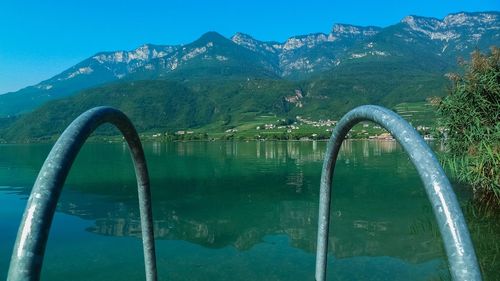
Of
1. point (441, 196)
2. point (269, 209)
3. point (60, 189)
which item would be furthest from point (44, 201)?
point (269, 209)

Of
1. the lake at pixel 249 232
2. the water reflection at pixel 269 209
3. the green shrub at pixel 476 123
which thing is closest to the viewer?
the lake at pixel 249 232

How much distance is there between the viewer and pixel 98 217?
31578 mm

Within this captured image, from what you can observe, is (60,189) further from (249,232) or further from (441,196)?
(249,232)

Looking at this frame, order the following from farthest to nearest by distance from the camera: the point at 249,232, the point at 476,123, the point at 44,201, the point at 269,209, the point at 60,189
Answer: the point at 269,209
the point at 249,232
the point at 476,123
the point at 60,189
the point at 44,201

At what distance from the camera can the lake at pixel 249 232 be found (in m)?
18.5

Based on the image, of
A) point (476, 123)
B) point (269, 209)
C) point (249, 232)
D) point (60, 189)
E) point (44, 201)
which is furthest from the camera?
point (269, 209)

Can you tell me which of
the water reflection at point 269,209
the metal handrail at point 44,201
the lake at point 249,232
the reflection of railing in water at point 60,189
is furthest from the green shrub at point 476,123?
the metal handrail at point 44,201

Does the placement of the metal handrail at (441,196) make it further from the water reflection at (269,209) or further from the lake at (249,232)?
the water reflection at (269,209)

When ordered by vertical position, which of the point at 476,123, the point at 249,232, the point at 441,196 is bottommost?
the point at 249,232

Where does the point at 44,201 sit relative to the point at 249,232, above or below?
above

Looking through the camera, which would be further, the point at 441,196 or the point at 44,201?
the point at 441,196

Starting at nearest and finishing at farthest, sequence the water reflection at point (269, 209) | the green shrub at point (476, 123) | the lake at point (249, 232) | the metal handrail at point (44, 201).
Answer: the metal handrail at point (44, 201) → the lake at point (249, 232) → the green shrub at point (476, 123) → the water reflection at point (269, 209)

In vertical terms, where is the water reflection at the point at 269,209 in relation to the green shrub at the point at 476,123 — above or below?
below

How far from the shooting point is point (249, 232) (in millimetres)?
25812
